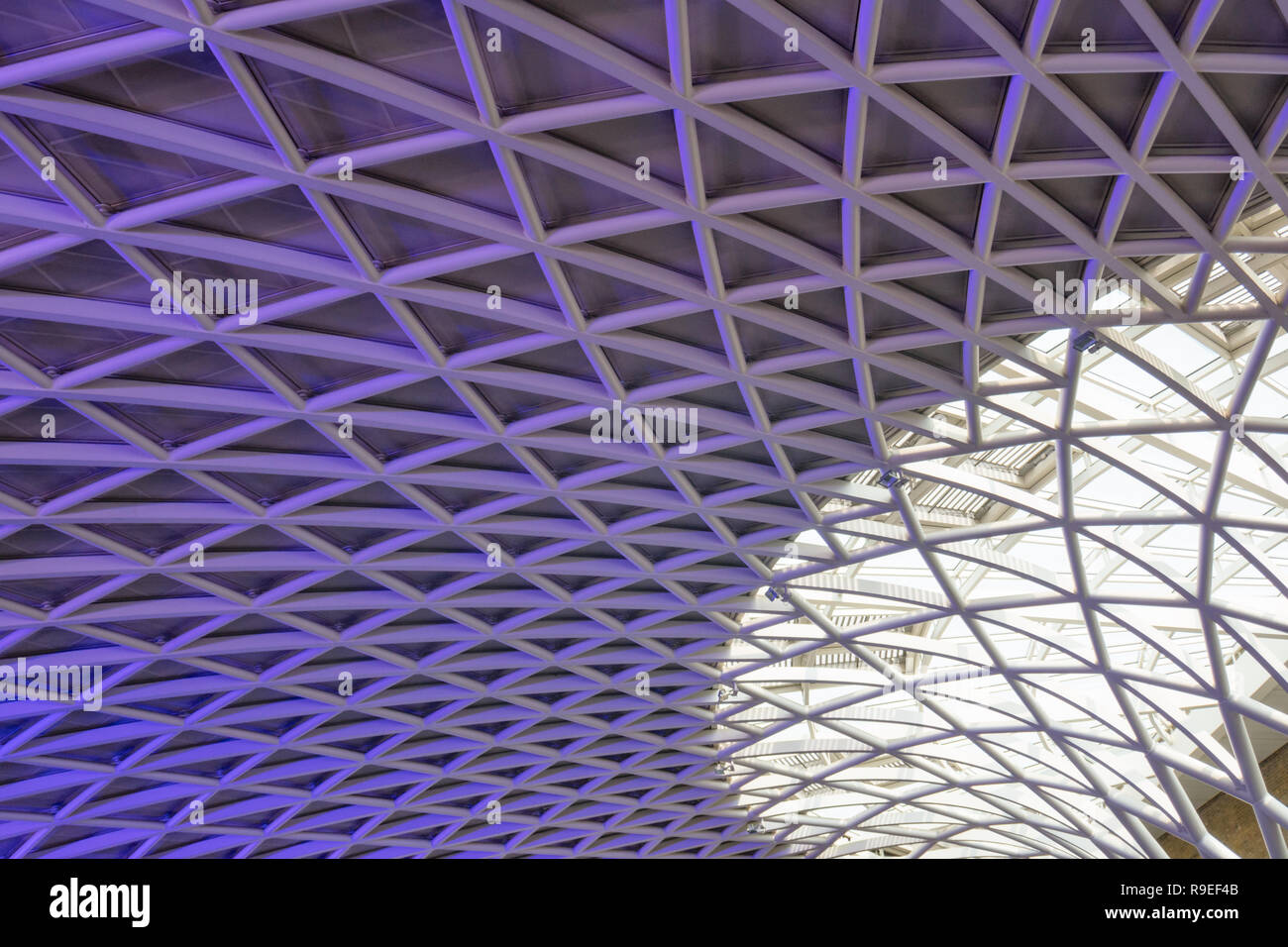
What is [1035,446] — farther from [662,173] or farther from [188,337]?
[188,337]

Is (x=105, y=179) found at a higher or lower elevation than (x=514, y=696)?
higher

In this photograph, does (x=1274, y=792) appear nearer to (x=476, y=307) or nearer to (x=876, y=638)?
(x=876, y=638)

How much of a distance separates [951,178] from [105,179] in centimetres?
1482

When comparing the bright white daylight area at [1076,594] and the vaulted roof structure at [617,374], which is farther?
the bright white daylight area at [1076,594]

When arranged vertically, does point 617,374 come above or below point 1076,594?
above

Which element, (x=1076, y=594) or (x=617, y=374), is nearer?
(x=617, y=374)

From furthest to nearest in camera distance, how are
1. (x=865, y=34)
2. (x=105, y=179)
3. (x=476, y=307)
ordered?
(x=476, y=307), (x=105, y=179), (x=865, y=34)

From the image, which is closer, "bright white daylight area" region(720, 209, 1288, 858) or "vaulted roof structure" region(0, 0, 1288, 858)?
"vaulted roof structure" region(0, 0, 1288, 858)

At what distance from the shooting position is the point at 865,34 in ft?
46.9

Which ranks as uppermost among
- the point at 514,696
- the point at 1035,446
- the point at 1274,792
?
the point at 1035,446

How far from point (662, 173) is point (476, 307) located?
4941 mm
